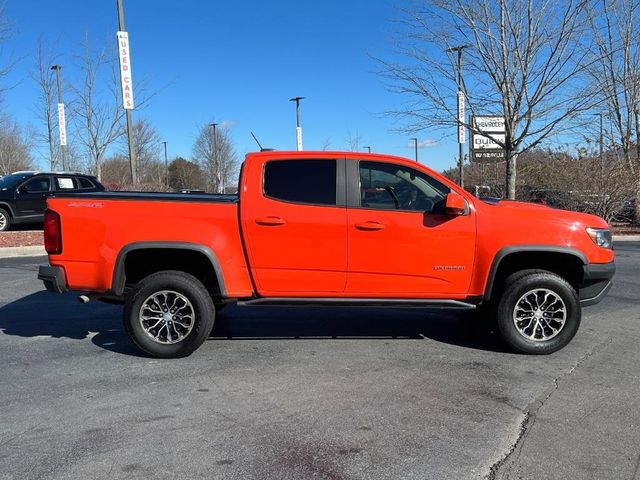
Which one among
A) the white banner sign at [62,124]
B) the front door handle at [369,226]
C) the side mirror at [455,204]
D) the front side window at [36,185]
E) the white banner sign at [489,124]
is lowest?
the front door handle at [369,226]

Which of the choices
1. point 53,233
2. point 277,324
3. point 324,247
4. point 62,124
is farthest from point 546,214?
point 62,124

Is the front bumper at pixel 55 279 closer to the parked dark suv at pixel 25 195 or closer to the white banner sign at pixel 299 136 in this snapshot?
the parked dark suv at pixel 25 195

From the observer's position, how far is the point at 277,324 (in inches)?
251

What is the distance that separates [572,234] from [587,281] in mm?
621

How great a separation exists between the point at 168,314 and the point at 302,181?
1.78 metres

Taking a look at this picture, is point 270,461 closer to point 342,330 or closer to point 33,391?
point 33,391

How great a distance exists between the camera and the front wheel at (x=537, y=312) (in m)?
5.09

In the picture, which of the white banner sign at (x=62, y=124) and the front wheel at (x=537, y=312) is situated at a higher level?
the white banner sign at (x=62, y=124)

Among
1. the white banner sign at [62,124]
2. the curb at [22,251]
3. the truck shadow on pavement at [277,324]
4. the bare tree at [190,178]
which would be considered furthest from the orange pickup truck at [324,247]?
the bare tree at [190,178]

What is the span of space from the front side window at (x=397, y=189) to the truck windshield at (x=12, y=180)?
1348 centimetres

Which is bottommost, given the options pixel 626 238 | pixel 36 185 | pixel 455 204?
pixel 626 238

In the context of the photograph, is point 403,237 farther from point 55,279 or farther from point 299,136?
point 299,136

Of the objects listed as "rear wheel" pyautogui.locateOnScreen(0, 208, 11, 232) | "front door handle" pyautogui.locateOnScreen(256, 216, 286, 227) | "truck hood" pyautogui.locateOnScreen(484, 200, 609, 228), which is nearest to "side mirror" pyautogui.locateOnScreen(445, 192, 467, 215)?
"truck hood" pyautogui.locateOnScreen(484, 200, 609, 228)

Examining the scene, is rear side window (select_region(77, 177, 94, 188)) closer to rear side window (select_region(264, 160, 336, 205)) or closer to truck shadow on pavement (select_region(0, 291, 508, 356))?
truck shadow on pavement (select_region(0, 291, 508, 356))
